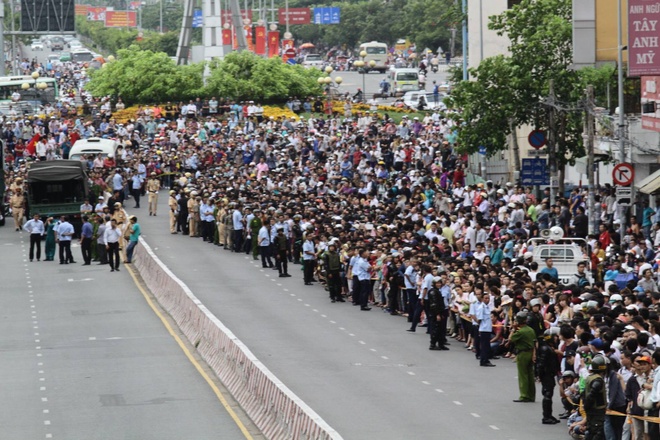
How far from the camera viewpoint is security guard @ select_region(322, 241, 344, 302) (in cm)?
3447

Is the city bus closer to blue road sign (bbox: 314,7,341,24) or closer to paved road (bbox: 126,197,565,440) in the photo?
blue road sign (bbox: 314,7,341,24)

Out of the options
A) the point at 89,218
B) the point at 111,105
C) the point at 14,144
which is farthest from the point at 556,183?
the point at 111,105

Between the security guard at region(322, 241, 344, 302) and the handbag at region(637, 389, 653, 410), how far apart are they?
54.6 ft

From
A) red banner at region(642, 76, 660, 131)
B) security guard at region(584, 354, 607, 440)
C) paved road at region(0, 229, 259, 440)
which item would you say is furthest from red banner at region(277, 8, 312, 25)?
security guard at region(584, 354, 607, 440)

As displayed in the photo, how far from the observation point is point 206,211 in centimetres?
4647

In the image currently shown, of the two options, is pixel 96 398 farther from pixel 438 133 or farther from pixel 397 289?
pixel 438 133

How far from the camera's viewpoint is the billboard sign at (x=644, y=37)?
107ft

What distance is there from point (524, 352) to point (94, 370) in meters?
8.03

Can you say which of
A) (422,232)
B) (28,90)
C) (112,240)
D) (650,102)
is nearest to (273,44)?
(28,90)

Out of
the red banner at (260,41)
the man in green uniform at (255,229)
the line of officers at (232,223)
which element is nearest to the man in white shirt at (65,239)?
the line of officers at (232,223)

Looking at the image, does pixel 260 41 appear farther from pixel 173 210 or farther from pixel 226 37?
pixel 173 210

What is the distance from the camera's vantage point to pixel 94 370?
26359 mm

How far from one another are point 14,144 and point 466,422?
4838cm

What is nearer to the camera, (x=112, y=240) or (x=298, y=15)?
(x=112, y=240)
